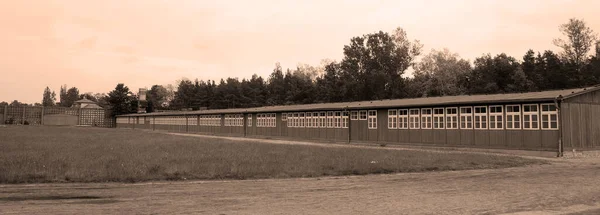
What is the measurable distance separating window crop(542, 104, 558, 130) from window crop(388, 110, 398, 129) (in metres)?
11.0

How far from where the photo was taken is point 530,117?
82.4 ft

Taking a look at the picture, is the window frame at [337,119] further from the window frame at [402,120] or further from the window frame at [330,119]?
the window frame at [402,120]

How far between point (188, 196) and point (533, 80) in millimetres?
68741

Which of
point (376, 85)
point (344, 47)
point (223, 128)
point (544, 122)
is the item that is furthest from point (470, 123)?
point (344, 47)

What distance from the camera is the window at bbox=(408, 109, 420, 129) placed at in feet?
105

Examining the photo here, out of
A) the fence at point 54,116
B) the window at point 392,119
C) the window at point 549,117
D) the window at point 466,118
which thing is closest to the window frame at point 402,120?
the window at point 392,119

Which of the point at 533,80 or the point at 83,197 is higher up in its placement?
the point at 533,80

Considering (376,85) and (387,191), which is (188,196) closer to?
(387,191)

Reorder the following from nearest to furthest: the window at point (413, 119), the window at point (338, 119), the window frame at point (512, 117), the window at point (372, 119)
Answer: the window frame at point (512, 117), the window at point (413, 119), the window at point (372, 119), the window at point (338, 119)

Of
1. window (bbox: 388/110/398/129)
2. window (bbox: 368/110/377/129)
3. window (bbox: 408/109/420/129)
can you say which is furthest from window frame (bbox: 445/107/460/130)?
window (bbox: 368/110/377/129)

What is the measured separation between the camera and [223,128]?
58156 mm

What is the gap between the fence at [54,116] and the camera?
324 ft

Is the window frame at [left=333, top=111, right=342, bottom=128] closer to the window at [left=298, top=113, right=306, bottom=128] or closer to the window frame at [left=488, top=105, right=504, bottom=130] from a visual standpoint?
the window at [left=298, top=113, right=306, bottom=128]

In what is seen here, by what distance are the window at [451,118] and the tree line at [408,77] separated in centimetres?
3940
